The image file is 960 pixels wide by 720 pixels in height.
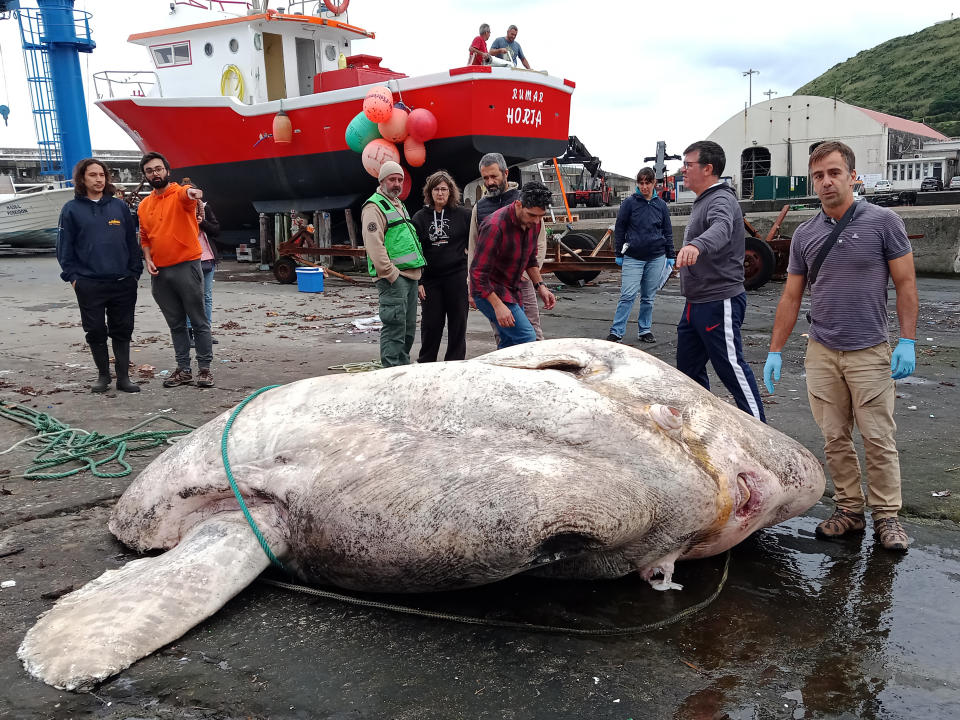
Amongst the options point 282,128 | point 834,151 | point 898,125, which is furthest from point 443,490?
point 898,125

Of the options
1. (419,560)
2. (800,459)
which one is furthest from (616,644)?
(800,459)

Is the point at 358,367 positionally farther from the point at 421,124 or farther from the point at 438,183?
the point at 421,124

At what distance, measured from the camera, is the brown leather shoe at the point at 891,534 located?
3.34 m

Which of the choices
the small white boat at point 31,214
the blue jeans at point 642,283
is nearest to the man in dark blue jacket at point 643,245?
the blue jeans at point 642,283

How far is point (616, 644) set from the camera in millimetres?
2641

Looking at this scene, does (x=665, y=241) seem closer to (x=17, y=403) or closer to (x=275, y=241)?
(x=17, y=403)

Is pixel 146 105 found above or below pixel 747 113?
below

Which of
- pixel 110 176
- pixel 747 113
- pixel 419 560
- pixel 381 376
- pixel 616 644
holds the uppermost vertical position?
pixel 747 113

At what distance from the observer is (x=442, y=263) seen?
20.4 feet

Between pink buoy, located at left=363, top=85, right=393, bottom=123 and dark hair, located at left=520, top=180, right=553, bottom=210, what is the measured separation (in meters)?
9.34

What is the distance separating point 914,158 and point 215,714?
48.7 meters

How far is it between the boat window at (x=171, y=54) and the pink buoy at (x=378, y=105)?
5.92 m

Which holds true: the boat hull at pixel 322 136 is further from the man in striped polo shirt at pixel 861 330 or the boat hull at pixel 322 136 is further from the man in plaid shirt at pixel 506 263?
the man in striped polo shirt at pixel 861 330

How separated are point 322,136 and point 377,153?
2.31 metres
